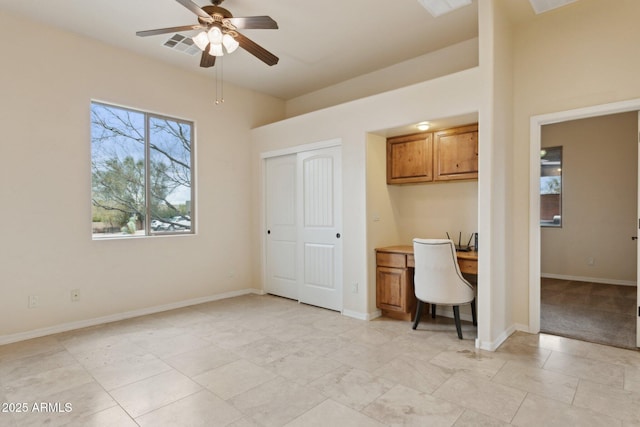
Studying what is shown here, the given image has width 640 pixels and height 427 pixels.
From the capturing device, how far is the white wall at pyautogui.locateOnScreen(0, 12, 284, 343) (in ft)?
11.0

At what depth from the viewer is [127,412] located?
84.2 inches

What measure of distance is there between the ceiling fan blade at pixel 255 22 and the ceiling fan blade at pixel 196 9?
0.55 ft

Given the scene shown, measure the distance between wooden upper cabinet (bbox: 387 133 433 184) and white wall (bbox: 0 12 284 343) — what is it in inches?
97.1

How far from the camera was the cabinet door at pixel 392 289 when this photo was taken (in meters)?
3.82

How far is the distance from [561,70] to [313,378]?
11.7 feet

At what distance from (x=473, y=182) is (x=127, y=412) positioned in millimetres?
3709

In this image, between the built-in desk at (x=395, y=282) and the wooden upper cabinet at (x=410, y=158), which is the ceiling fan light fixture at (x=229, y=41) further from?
the built-in desk at (x=395, y=282)

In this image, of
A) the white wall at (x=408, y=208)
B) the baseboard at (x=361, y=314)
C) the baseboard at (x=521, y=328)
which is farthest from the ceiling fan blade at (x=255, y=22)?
the baseboard at (x=521, y=328)

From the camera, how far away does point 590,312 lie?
409 centimetres

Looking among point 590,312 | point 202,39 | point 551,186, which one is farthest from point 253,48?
point 551,186

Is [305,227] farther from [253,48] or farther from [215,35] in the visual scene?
[215,35]

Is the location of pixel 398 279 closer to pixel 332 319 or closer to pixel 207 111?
pixel 332 319

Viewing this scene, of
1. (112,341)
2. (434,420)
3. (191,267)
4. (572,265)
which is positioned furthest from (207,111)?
(572,265)

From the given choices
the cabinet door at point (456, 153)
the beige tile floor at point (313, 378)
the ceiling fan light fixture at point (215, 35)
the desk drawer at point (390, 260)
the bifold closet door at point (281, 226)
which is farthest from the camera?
→ the bifold closet door at point (281, 226)
